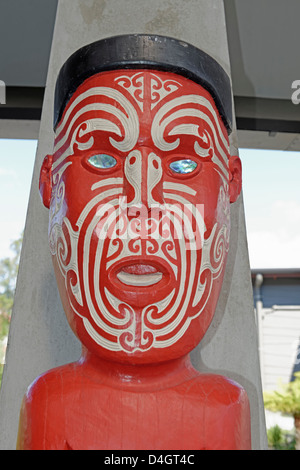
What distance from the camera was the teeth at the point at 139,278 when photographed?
42.9 inches

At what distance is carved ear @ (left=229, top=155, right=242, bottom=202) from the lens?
139 cm

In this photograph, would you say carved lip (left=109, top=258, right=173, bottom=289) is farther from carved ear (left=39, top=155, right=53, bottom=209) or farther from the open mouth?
carved ear (left=39, top=155, right=53, bottom=209)

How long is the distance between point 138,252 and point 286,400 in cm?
493

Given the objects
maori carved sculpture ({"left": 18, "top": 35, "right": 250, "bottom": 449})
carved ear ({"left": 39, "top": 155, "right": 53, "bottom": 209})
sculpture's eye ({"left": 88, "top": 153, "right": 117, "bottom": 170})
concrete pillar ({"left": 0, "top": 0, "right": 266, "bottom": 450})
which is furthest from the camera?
concrete pillar ({"left": 0, "top": 0, "right": 266, "bottom": 450})

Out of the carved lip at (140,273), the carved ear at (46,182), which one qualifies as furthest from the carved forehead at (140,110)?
the carved lip at (140,273)

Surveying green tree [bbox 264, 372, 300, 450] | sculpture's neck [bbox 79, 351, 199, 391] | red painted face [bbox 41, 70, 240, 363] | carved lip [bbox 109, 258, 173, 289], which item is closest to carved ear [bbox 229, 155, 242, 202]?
red painted face [bbox 41, 70, 240, 363]

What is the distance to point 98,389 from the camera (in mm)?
1093

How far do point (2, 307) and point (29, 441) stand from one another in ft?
17.1

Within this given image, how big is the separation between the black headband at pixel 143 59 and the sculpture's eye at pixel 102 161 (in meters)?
0.22

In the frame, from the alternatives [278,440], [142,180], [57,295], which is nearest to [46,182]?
[142,180]

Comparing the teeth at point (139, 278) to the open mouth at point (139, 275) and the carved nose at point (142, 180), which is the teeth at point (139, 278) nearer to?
the open mouth at point (139, 275)

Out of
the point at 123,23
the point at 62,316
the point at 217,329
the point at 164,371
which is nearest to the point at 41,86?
the point at 123,23

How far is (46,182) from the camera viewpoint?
1382mm
